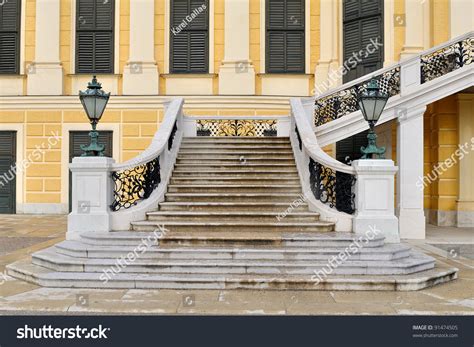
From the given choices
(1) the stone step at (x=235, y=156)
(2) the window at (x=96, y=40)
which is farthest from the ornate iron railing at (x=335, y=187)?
(2) the window at (x=96, y=40)

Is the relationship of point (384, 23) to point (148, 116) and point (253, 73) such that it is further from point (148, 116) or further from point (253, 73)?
point (148, 116)

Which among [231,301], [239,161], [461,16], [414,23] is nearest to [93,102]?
[239,161]

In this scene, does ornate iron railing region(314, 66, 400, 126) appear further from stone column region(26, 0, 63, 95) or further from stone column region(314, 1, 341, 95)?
stone column region(26, 0, 63, 95)

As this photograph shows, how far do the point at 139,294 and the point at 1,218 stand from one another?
10176 millimetres

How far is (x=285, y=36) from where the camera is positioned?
16234 millimetres

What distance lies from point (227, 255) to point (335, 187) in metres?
2.99

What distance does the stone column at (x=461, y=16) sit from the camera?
14156 millimetres

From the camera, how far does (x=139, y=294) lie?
6496mm

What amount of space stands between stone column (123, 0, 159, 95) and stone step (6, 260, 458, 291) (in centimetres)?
968

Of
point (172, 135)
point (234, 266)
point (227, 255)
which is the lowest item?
point (234, 266)

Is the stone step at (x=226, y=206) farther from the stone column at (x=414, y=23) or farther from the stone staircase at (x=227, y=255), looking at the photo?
the stone column at (x=414, y=23)

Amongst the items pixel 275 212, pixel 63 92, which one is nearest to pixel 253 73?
pixel 63 92

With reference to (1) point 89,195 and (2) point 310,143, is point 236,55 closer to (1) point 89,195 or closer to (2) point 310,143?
(2) point 310,143

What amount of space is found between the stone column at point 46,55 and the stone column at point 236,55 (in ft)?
17.1
